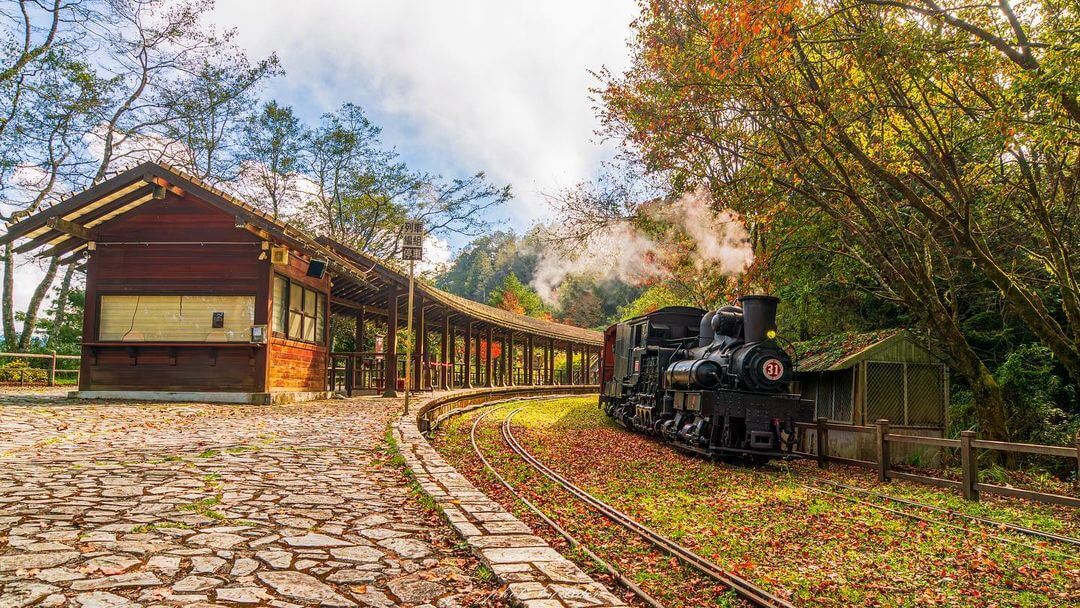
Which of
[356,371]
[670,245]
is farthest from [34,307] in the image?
[670,245]

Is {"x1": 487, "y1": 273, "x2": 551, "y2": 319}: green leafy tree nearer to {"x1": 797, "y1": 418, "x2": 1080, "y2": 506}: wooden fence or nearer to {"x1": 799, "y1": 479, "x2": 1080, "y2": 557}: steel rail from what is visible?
{"x1": 797, "y1": 418, "x2": 1080, "y2": 506}: wooden fence

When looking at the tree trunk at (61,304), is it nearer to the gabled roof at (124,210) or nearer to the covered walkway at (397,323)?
the covered walkway at (397,323)

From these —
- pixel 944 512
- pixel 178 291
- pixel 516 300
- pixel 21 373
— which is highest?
pixel 516 300

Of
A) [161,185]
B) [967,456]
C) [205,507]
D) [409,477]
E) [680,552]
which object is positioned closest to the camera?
[205,507]

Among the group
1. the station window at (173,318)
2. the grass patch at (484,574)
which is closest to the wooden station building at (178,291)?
the station window at (173,318)

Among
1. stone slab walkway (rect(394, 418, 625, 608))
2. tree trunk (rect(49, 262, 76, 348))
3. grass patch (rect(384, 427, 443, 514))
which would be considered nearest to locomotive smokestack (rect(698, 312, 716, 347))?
grass patch (rect(384, 427, 443, 514))

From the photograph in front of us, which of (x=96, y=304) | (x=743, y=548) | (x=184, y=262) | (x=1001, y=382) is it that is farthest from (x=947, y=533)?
(x=96, y=304)

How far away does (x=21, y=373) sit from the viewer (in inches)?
853

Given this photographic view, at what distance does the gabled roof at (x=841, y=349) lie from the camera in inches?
517

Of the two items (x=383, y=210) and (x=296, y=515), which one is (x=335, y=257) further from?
(x=383, y=210)

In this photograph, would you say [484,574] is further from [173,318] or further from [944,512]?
[173,318]

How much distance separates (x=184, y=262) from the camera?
656 inches

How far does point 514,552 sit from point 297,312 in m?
15.5

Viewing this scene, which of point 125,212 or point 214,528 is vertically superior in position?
point 125,212
